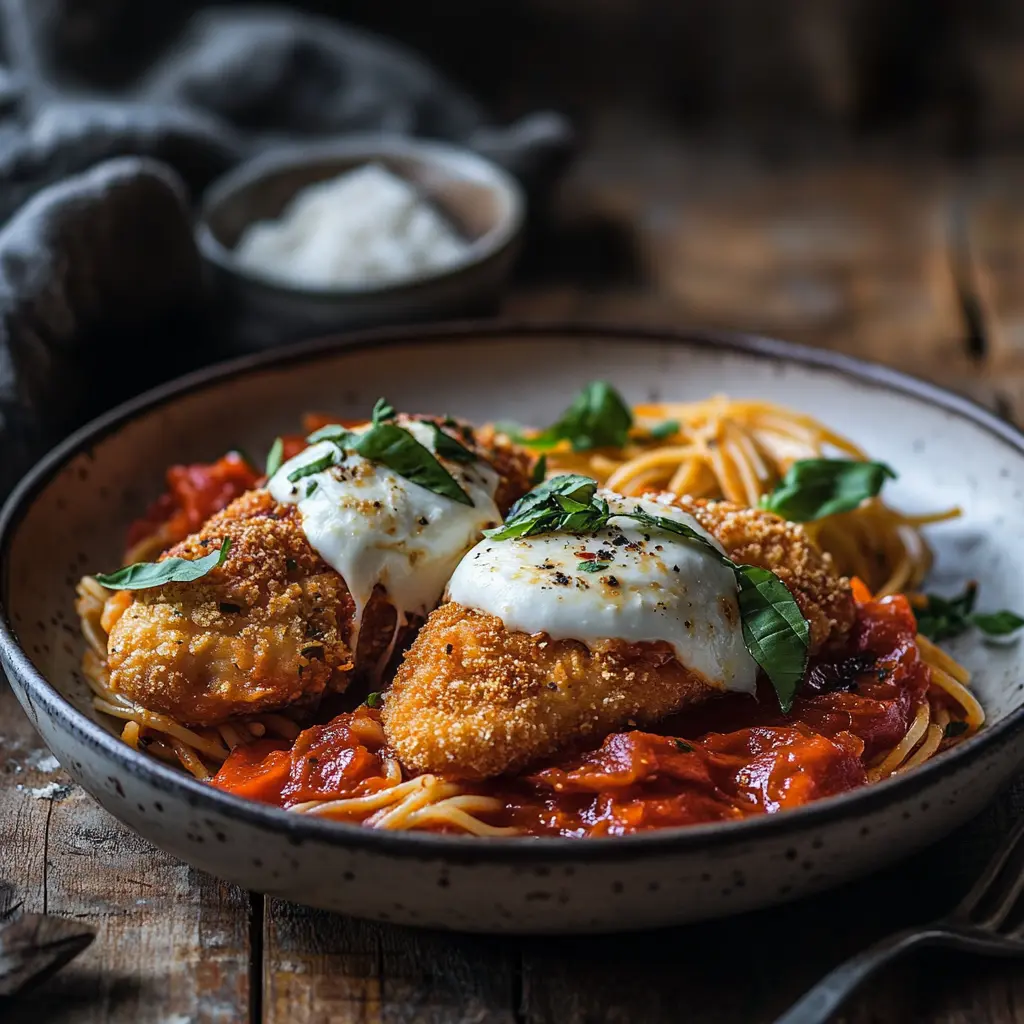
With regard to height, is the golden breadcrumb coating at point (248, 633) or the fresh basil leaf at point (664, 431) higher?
the golden breadcrumb coating at point (248, 633)

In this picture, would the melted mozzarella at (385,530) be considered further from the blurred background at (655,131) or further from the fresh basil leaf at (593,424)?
the blurred background at (655,131)

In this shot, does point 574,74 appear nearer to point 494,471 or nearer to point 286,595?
point 494,471

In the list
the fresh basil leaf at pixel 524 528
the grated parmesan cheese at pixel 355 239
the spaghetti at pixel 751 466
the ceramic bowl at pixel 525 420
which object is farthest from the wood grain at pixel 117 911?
the grated parmesan cheese at pixel 355 239

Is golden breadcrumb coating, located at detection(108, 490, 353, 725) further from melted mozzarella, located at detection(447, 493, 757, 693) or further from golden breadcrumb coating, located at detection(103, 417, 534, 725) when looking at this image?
melted mozzarella, located at detection(447, 493, 757, 693)

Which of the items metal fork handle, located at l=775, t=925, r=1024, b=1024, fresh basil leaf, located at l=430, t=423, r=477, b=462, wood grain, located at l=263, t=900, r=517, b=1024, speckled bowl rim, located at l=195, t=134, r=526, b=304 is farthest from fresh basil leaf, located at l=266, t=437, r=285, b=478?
metal fork handle, located at l=775, t=925, r=1024, b=1024

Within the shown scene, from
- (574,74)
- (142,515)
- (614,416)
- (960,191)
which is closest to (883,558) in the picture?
(614,416)

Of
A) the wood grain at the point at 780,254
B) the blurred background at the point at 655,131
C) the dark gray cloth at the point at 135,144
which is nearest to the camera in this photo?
the dark gray cloth at the point at 135,144
